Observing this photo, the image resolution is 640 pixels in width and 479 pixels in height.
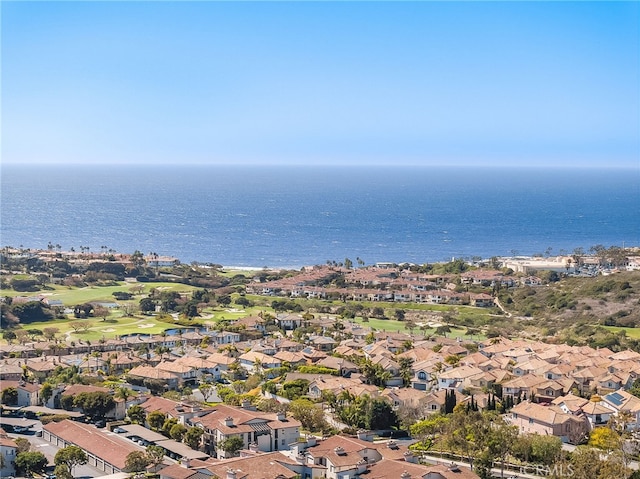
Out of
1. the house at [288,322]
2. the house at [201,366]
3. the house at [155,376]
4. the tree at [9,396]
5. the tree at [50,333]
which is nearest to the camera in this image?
the tree at [9,396]

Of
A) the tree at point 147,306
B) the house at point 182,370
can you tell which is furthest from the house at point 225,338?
the tree at point 147,306

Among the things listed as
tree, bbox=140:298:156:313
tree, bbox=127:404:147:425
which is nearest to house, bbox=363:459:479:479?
tree, bbox=127:404:147:425

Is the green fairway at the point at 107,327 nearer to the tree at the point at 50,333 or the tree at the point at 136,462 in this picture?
the tree at the point at 50,333

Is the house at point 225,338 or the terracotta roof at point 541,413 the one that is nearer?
the terracotta roof at point 541,413

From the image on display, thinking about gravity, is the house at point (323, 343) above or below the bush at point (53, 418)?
below

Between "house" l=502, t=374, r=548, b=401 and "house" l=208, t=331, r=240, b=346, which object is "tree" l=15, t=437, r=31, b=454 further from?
"house" l=208, t=331, r=240, b=346

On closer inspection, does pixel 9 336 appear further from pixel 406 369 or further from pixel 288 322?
pixel 406 369

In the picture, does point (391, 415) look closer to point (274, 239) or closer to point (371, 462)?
point (371, 462)

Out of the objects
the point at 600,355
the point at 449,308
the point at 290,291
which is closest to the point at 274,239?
the point at 290,291
